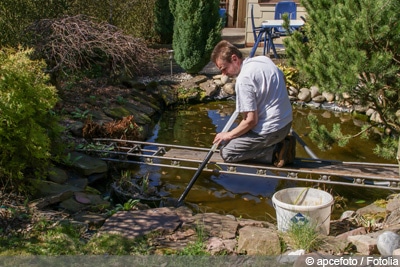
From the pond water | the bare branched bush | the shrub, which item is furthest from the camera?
the bare branched bush

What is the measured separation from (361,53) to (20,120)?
3.14 metres

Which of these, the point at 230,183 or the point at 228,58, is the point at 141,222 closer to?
the point at 228,58

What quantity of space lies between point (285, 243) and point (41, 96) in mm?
2569

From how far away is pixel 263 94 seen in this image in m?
4.54

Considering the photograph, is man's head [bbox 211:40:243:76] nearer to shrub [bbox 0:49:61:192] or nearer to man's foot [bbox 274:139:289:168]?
man's foot [bbox 274:139:289:168]

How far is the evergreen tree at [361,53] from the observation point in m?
4.54

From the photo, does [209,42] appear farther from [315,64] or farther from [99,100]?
[315,64]

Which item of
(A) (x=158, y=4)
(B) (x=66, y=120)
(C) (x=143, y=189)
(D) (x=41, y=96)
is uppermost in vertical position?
(A) (x=158, y=4)

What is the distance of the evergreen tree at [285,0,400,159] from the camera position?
4543 millimetres

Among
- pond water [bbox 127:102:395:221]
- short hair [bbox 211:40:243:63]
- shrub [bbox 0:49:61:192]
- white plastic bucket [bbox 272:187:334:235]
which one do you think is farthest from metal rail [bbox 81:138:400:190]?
shrub [bbox 0:49:61:192]

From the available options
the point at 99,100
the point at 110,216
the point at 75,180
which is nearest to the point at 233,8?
the point at 99,100

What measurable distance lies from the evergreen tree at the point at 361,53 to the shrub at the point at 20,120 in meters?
2.78

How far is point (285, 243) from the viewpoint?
3635mm

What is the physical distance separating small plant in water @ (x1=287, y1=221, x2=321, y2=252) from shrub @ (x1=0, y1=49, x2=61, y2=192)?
234cm
